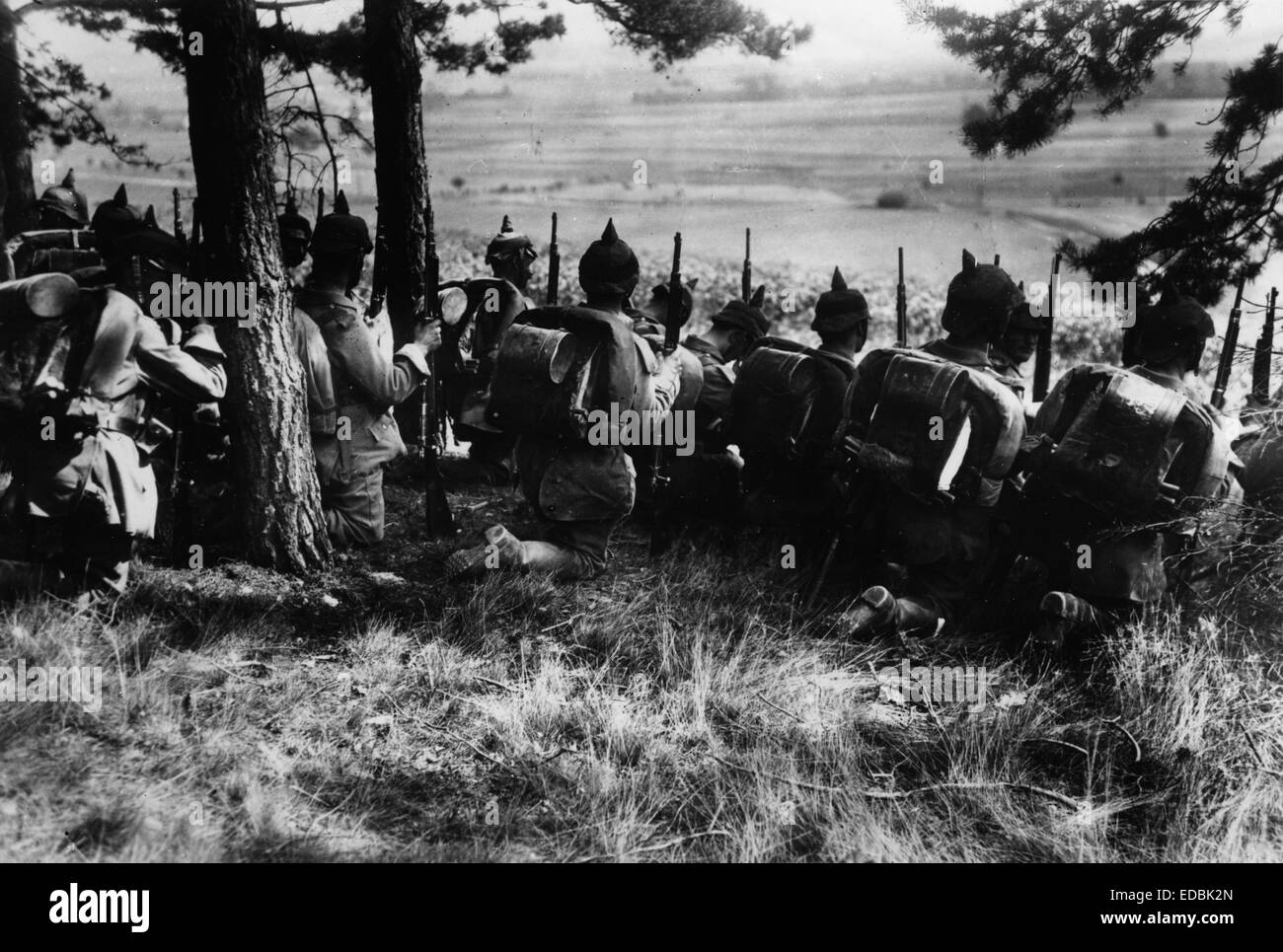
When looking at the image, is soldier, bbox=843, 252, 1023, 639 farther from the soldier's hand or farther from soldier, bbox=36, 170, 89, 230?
soldier, bbox=36, 170, 89, 230

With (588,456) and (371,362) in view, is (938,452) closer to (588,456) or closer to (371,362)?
(588,456)

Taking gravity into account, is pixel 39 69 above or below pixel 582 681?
above

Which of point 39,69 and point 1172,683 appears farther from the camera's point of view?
point 39,69

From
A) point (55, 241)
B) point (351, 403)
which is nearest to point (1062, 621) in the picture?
point (351, 403)

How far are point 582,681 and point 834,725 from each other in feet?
3.48

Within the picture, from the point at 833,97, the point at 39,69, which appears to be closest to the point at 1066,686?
the point at 39,69

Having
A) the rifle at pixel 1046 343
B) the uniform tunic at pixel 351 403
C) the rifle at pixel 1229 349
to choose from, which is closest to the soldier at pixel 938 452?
the rifle at pixel 1046 343

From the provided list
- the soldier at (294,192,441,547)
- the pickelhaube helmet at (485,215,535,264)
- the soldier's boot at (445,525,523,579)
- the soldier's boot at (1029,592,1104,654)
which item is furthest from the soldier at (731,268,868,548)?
the pickelhaube helmet at (485,215,535,264)

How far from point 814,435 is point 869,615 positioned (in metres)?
1.20

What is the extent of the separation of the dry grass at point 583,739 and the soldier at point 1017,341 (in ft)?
6.42

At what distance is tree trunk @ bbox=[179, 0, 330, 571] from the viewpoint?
4.77 metres

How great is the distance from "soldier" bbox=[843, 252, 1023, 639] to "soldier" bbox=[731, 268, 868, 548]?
38 cm

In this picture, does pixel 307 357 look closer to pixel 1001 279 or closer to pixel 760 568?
pixel 760 568

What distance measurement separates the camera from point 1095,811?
13.1 feet
